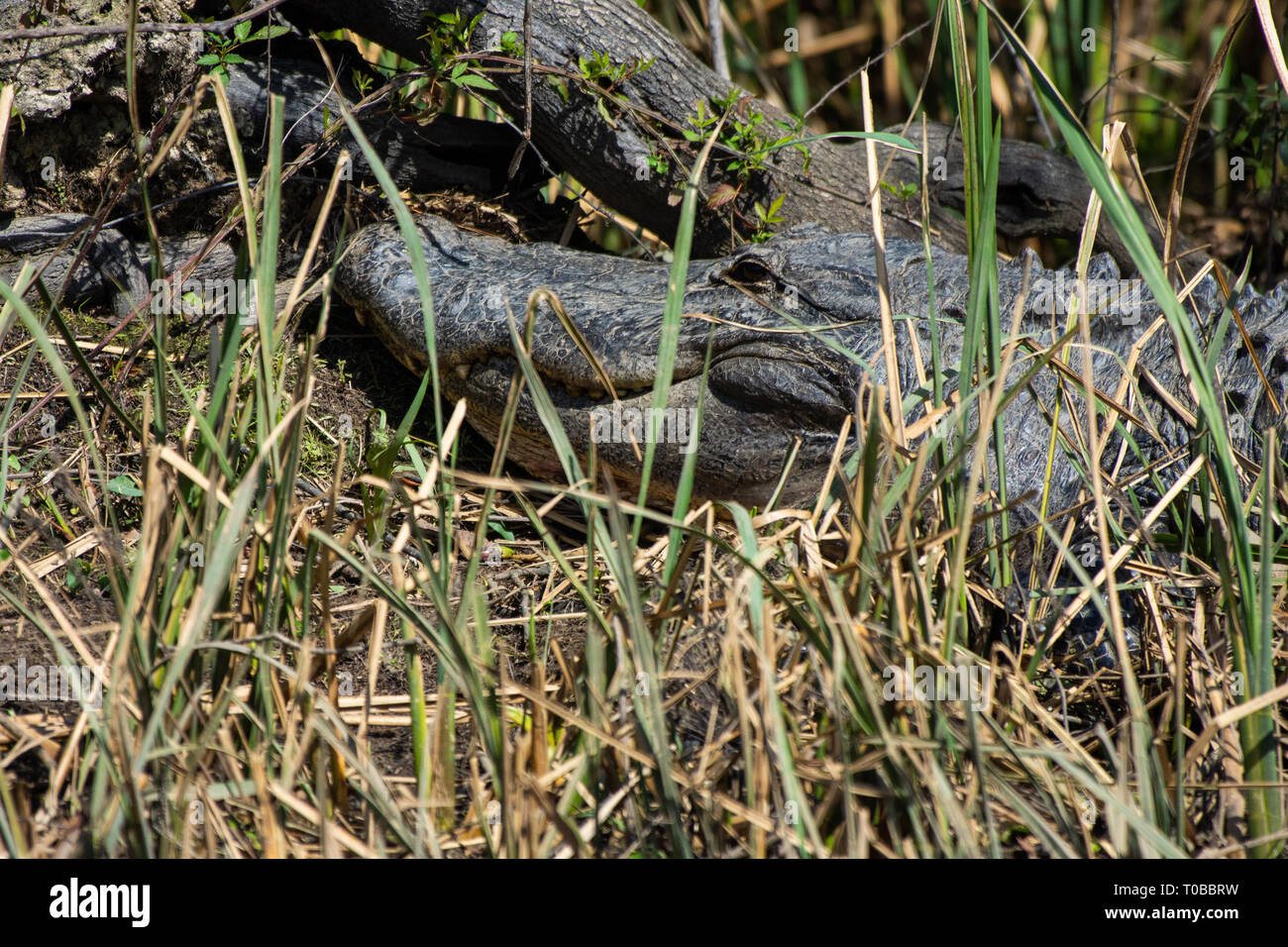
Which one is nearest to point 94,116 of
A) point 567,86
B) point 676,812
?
point 567,86

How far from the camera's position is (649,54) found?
3.20 meters

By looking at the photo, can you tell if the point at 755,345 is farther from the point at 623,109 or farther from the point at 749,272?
the point at 623,109

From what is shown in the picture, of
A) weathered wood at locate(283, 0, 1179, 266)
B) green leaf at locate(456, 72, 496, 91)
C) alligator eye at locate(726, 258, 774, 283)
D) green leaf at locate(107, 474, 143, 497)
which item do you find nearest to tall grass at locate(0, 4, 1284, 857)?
green leaf at locate(107, 474, 143, 497)

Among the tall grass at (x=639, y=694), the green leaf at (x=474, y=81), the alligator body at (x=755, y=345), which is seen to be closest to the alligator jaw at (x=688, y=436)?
the alligator body at (x=755, y=345)

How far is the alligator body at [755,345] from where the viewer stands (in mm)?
2416

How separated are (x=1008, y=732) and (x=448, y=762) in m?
0.96

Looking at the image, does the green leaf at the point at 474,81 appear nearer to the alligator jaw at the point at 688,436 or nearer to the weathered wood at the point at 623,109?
the weathered wood at the point at 623,109

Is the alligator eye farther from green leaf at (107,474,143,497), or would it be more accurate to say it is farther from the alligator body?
green leaf at (107,474,143,497)

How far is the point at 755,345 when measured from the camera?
247 cm

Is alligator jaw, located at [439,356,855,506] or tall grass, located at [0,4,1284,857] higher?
alligator jaw, located at [439,356,855,506]

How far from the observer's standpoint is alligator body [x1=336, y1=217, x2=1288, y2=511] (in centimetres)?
242

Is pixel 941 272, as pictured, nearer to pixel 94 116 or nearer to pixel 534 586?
pixel 534 586
